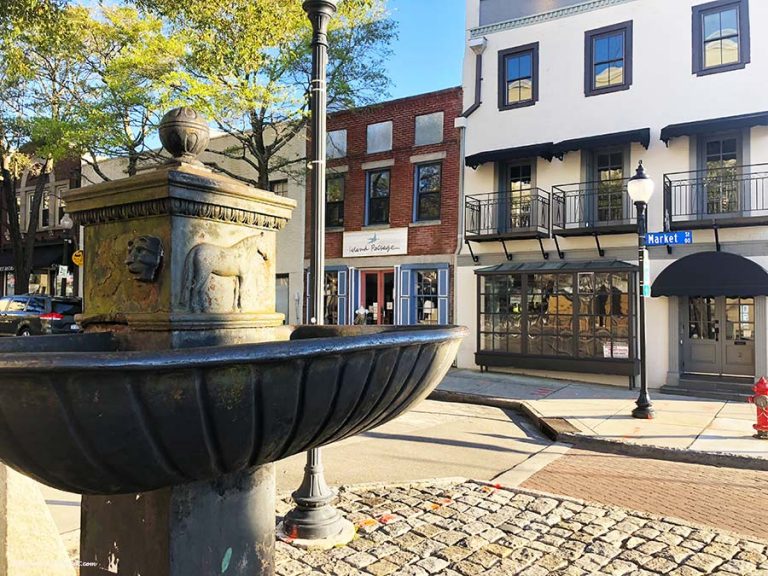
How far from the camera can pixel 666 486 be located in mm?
5957

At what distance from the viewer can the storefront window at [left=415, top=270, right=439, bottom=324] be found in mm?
16453

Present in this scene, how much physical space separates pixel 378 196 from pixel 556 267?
6.12 metres

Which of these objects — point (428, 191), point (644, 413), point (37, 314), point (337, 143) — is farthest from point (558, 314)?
point (37, 314)

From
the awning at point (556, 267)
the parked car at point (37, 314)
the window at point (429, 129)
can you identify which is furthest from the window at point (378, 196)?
the parked car at point (37, 314)

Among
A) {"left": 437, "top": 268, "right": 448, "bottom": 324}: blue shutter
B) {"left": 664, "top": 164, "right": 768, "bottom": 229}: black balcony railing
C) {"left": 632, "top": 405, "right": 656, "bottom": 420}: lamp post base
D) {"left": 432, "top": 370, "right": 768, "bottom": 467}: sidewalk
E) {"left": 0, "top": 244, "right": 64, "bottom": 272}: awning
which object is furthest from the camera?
{"left": 0, "top": 244, "right": 64, "bottom": 272}: awning

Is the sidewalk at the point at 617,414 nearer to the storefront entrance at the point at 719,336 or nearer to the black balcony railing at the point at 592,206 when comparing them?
the storefront entrance at the point at 719,336

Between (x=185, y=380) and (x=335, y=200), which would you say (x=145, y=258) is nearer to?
(x=185, y=380)

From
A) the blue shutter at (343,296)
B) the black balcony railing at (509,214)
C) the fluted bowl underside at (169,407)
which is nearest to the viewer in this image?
the fluted bowl underside at (169,407)

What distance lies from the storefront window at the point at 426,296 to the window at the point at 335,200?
3.29 metres


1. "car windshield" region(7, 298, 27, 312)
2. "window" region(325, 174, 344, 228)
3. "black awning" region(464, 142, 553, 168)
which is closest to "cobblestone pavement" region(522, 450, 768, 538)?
"black awning" region(464, 142, 553, 168)

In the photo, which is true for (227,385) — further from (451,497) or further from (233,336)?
(451,497)

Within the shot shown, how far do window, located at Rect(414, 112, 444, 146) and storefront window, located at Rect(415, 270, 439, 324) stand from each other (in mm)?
3706

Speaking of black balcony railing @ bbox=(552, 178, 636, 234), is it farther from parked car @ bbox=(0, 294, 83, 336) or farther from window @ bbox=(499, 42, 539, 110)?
parked car @ bbox=(0, 294, 83, 336)

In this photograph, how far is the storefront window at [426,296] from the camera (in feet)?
54.0
